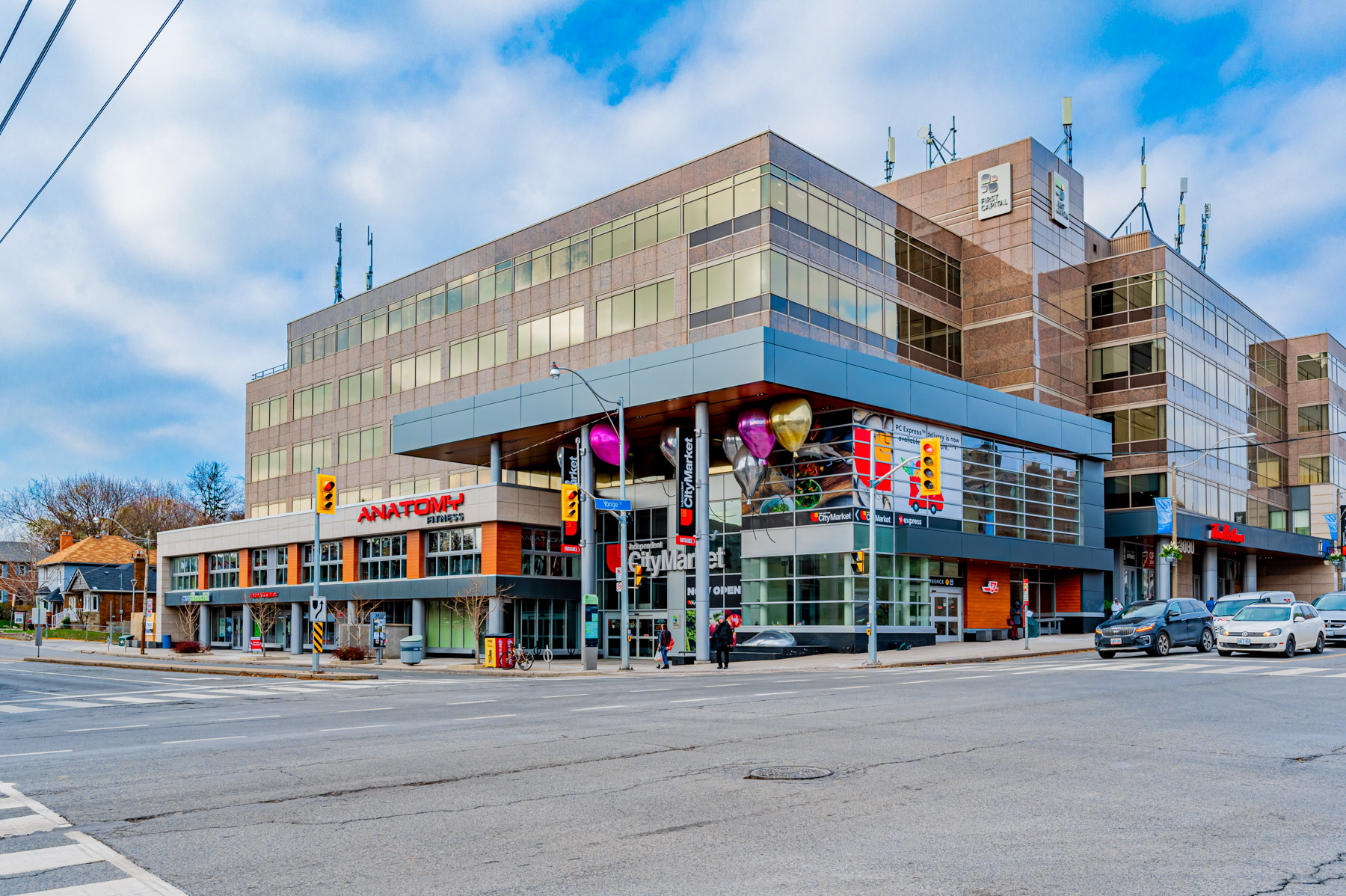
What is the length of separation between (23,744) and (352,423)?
5316 cm

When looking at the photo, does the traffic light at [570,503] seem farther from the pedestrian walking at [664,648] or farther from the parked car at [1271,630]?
the parked car at [1271,630]

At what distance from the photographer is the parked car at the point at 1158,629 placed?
29.1 metres

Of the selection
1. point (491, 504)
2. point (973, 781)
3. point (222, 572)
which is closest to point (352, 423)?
point (222, 572)

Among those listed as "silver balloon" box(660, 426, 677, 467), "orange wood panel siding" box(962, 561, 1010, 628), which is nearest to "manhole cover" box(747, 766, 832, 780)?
"silver balloon" box(660, 426, 677, 467)

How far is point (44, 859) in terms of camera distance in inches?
274

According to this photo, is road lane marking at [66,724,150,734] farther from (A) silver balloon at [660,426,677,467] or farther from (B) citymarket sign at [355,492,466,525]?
(B) citymarket sign at [355,492,466,525]

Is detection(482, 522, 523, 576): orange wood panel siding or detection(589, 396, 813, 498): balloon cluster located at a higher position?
detection(589, 396, 813, 498): balloon cluster

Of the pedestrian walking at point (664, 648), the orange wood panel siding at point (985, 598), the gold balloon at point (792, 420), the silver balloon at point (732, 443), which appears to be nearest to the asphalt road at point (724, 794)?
the pedestrian walking at point (664, 648)

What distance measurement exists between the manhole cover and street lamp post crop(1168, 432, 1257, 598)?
132ft

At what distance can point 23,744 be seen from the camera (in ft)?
47.0

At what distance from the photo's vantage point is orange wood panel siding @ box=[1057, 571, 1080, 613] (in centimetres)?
5100

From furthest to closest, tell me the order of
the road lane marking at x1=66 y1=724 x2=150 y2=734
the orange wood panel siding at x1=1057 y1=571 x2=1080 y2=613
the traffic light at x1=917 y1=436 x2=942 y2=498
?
the orange wood panel siding at x1=1057 y1=571 x2=1080 y2=613 → the traffic light at x1=917 y1=436 x2=942 y2=498 → the road lane marking at x1=66 y1=724 x2=150 y2=734

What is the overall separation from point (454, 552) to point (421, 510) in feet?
10.1

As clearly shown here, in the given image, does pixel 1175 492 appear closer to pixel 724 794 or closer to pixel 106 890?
pixel 724 794
